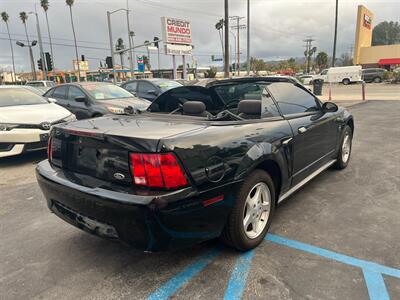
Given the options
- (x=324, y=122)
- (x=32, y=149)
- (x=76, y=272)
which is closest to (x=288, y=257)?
(x=76, y=272)

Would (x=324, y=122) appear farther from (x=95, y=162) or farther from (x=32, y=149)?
(x=32, y=149)

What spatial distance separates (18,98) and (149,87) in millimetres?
5310

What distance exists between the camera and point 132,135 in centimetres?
231

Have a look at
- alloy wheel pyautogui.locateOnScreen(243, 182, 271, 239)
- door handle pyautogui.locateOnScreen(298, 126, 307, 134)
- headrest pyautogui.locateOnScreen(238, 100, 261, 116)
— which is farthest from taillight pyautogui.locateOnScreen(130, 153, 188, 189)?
door handle pyautogui.locateOnScreen(298, 126, 307, 134)

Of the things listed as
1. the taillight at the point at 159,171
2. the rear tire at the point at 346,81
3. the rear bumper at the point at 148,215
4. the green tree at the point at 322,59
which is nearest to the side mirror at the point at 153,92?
the rear bumper at the point at 148,215

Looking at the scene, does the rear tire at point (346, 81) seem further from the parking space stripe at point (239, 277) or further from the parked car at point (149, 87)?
the parking space stripe at point (239, 277)

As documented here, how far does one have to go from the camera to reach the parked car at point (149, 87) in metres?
11.5

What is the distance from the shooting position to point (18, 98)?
7004 millimetres

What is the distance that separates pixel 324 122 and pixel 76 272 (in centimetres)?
324

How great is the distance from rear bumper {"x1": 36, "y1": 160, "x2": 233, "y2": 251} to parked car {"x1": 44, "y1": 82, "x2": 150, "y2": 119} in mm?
5529

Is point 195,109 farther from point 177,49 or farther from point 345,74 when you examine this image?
point 345,74

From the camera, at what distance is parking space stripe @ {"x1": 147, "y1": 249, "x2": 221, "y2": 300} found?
91.8 inches

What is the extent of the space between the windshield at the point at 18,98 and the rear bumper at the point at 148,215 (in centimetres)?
519

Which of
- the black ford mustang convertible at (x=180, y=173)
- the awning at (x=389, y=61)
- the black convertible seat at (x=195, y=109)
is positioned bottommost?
the black ford mustang convertible at (x=180, y=173)
